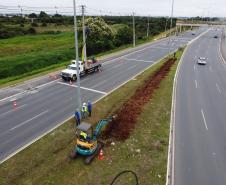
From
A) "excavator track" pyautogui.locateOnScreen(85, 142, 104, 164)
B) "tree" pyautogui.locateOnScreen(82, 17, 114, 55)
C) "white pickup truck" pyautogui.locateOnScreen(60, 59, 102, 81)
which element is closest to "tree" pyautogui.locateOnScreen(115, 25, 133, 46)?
"tree" pyautogui.locateOnScreen(82, 17, 114, 55)

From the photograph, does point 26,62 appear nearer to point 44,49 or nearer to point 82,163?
point 44,49

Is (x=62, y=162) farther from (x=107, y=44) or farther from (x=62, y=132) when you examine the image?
(x=107, y=44)

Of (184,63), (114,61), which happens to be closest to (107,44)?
(114,61)

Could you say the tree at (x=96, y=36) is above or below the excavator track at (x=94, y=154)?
above

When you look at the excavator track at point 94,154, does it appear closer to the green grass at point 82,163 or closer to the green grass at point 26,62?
the green grass at point 82,163

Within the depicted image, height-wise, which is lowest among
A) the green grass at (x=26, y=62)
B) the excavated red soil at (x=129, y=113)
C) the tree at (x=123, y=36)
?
the excavated red soil at (x=129, y=113)

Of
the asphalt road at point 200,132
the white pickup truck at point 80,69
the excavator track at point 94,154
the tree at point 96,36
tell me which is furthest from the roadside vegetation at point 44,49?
the asphalt road at point 200,132
